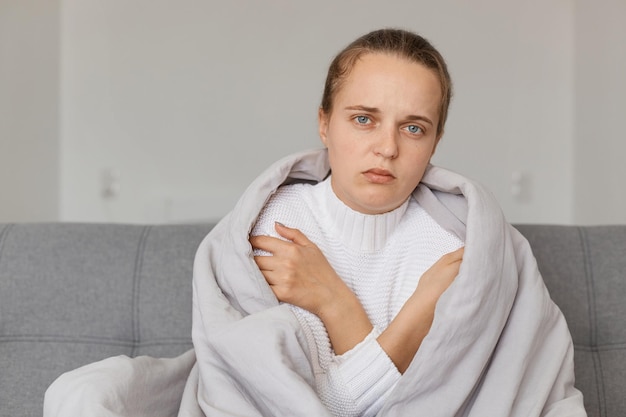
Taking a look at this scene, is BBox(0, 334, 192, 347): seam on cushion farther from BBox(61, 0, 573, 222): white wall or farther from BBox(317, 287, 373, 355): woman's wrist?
BBox(61, 0, 573, 222): white wall

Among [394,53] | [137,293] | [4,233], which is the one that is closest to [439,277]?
[394,53]

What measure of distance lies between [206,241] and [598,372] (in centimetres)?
86

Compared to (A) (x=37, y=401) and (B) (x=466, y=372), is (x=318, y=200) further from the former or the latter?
(A) (x=37, y=401)

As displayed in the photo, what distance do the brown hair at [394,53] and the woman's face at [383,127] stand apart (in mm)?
12

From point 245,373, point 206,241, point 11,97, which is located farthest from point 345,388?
point 11,97

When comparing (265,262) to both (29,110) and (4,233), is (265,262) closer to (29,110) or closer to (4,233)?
(4,233)

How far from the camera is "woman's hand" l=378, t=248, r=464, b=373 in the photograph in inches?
55.8

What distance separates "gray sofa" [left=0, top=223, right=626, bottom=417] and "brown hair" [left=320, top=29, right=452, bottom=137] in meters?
0.47

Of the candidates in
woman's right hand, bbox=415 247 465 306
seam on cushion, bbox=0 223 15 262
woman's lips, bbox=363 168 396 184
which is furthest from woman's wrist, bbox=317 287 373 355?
seam on cushion, bbox=0 223 15 262

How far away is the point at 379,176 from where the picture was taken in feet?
4.99

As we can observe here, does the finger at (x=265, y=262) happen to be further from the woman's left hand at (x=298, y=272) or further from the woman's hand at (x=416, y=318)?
the woman's hand at (x=416, y=318)

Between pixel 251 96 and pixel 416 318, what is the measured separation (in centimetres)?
205

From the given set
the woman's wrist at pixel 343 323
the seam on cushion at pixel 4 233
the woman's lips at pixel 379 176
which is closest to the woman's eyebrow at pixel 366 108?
the woman's lips at pixel 379 176

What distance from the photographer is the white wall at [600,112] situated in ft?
9.66
